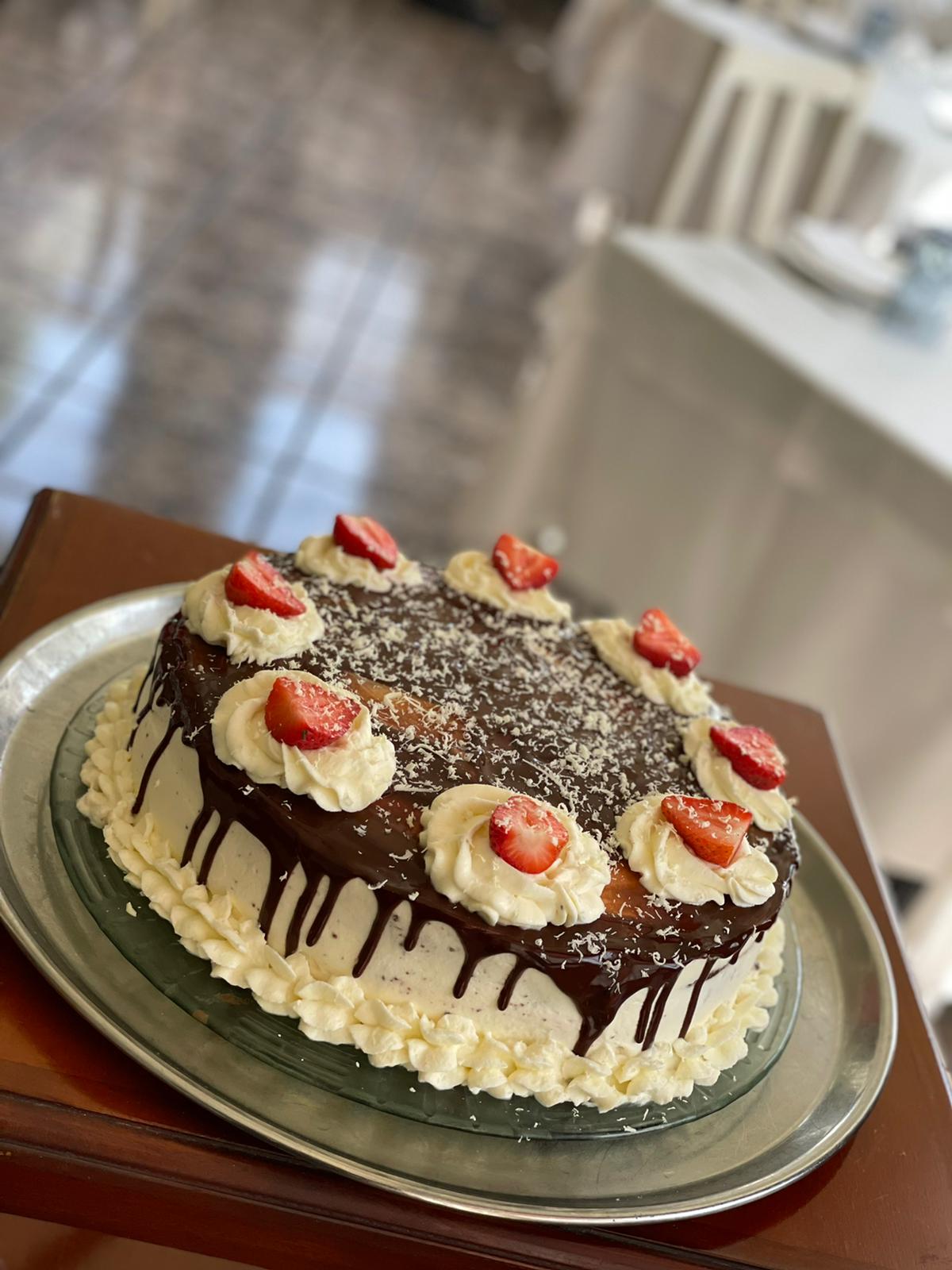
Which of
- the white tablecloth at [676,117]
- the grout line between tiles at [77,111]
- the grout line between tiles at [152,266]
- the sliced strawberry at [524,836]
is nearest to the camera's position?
the sliced strawberry at [524,836]

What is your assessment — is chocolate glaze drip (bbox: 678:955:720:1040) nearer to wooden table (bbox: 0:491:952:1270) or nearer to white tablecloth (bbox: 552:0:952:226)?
wooden table (bbox: 0:491:952:1270)

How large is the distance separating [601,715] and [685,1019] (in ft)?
0.95

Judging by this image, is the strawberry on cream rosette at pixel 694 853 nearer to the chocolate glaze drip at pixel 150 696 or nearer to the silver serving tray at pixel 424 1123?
the silver serving tray at pixel 424 1123

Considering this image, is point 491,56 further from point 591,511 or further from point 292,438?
point 591,511

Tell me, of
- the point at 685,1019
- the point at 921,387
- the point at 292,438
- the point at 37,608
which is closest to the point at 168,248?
the point at 292,438

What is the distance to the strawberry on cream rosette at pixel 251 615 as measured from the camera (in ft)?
3.60

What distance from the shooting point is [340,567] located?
1262 mm

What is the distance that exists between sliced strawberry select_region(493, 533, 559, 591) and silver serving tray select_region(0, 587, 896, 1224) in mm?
434

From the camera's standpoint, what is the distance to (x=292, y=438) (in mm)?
3740

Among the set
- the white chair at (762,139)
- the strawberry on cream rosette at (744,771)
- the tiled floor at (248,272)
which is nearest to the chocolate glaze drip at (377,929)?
the strawberry on cream rosette at (744,771)

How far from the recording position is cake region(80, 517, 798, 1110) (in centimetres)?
96

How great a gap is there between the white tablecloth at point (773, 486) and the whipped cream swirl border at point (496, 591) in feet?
3.39

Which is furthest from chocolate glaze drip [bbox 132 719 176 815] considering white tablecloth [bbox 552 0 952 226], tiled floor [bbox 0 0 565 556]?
white tablecloth [bbox 552 0 952 226]

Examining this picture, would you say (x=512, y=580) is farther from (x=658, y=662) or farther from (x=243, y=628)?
(x=243, y=628)
